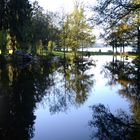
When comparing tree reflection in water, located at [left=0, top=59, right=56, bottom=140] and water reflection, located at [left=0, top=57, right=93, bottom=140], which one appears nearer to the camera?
tree reflection in water, located at [left=0, top=59, right=56, bottom=140]

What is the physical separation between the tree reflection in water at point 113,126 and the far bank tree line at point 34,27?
72.8ft

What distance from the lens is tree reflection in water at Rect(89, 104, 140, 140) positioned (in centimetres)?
1119

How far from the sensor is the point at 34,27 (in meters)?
67.4

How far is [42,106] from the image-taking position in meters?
17.0

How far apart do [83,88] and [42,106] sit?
689 cm

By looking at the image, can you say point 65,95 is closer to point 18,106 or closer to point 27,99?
point 27,99

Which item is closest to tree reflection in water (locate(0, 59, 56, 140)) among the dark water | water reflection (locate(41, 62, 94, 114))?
the dark water

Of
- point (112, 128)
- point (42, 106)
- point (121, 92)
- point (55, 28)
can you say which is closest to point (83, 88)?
point (121, 92)

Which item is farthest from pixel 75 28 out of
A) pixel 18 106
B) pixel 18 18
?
pixel 18 106

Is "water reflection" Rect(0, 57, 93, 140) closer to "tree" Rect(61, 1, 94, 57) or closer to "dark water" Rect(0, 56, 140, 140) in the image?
"dark water" Rect(0, 56, 140, 140)

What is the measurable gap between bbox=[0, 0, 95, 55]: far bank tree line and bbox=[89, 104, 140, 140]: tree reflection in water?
72.8ft

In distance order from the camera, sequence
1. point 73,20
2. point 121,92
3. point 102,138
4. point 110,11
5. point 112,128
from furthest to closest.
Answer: point 73,20 → point 121,92 → point 110,11 → point 112,128 → point 102,138

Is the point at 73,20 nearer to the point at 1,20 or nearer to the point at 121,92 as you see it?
the point at 1,20

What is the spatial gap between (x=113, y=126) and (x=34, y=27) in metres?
56.6
